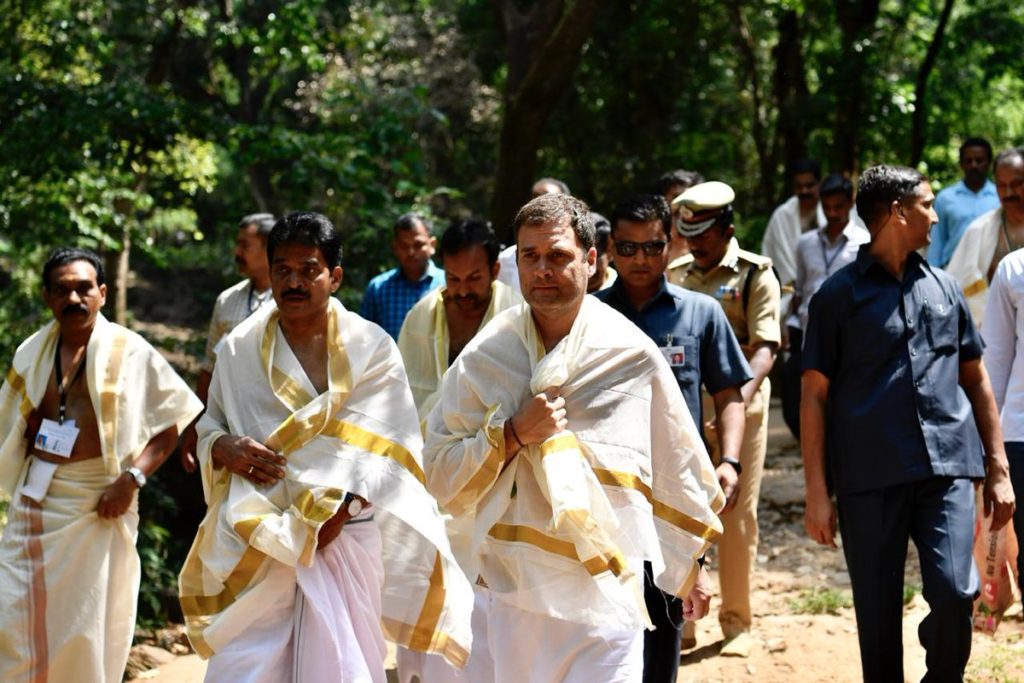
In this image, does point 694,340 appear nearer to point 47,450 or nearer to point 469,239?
point 469,239

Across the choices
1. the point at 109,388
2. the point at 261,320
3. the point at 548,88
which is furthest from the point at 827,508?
the point at 548,88

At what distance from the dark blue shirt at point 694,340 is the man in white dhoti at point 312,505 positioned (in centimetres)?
102

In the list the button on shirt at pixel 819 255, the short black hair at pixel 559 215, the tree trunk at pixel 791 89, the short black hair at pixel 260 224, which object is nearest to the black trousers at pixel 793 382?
the button on shirt at pixel 819 255

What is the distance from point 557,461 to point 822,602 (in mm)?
4325

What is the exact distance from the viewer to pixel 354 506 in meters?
5.16

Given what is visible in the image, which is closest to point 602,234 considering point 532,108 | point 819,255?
point 819,255

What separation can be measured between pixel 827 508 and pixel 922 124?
10.1 meters

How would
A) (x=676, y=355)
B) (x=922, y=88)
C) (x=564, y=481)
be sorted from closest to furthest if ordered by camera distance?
(x=564, y=481), (x=676, y=355), (x=922, y=88)

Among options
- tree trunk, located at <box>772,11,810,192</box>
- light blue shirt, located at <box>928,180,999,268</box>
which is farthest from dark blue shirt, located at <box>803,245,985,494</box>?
tree trunk, located at <box>772,11,810,192</box>

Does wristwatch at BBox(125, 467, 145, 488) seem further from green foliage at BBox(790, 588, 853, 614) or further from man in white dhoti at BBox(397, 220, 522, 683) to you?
green foliage at BBox(790, 588, 853, 614)

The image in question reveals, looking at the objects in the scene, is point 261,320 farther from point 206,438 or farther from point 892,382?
point 892,382

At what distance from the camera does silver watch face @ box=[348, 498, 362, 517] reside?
5148 mm

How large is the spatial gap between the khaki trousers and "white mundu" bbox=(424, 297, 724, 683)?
8.16ft

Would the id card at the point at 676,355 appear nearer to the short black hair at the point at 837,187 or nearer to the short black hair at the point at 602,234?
the short black hair at the point at 602,234
